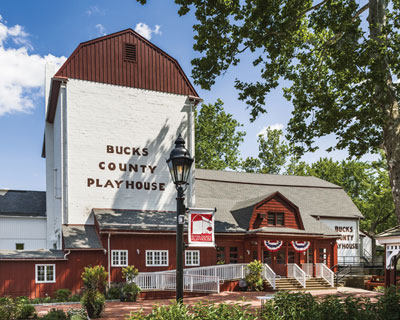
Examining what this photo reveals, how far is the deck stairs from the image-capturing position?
82.5 feet

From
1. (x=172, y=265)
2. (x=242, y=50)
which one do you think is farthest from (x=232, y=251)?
(x=242, y=50)

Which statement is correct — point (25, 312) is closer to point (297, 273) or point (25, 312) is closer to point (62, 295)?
point (62, 295)

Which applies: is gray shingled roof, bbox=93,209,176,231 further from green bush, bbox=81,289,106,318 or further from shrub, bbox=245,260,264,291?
green bush, bbox=81,289,106,318

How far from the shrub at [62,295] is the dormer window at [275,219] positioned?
12976mm

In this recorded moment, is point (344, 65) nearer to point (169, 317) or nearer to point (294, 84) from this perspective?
point (294, 84)

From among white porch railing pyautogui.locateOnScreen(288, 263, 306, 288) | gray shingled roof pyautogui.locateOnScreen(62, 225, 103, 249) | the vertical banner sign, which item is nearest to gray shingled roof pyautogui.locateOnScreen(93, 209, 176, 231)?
gray shingled roof pyautogui.locateOnScreen(62, 225, 103, 249)

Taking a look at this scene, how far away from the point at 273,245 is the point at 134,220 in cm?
824

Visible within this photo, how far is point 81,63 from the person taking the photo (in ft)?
87.6

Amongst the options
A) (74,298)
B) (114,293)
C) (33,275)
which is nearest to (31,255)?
(33,275)

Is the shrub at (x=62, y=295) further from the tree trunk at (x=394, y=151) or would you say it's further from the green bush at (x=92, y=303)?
the tree trunk at (x=394, y=151)

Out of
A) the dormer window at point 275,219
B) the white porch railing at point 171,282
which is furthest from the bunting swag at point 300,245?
the white porch railing at point 171,282

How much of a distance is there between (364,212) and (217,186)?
2378 cm

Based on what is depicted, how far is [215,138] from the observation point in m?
50.7

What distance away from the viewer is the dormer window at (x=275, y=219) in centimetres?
2875
